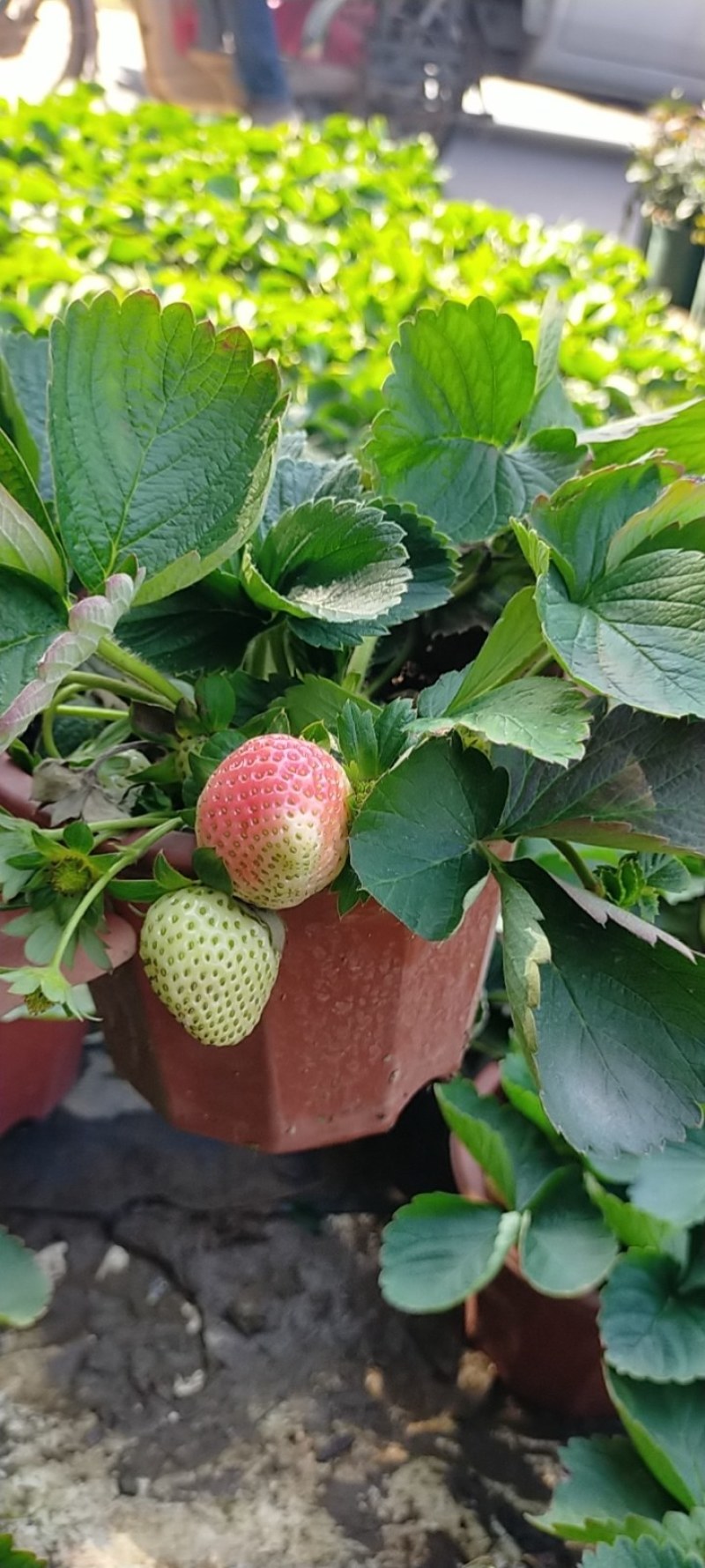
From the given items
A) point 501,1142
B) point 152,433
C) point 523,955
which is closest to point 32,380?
point 152,433

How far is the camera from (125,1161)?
94 cm

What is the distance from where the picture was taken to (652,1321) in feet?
2.31

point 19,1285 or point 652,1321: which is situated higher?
point 19,1285

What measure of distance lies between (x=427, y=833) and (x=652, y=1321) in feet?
1.35

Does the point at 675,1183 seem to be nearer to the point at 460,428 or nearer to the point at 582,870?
the point at 582,870

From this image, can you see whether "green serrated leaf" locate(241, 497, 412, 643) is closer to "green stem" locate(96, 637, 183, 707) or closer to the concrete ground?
"green stem" locate(96, 637, 183, 707)

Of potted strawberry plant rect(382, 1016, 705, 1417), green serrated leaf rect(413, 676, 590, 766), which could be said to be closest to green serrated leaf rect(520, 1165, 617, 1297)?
potted strawberry plant rect(382, 1016, 705, 1417)

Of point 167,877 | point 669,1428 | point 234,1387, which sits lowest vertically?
point 234,1387

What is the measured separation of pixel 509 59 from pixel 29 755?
6233 millimetres

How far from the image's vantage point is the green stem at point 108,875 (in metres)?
0.42

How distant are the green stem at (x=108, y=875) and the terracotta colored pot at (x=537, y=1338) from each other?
44 centimetres

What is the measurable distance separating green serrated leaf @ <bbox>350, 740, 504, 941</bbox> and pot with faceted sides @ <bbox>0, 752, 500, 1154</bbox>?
0.15ft

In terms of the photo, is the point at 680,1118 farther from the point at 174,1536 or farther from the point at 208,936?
the point at 174,1536

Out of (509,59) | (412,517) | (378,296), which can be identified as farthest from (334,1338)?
(509,59)
